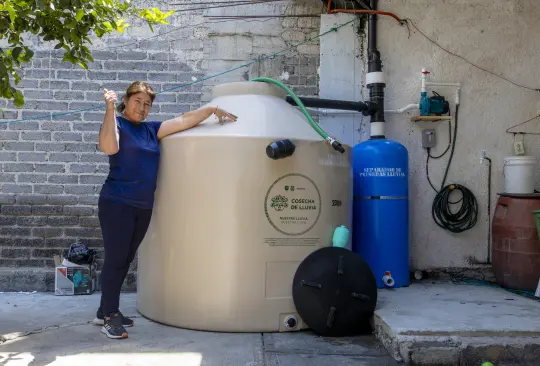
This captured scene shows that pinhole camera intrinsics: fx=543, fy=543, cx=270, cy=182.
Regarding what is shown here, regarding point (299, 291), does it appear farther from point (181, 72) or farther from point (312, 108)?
point (181, 72)

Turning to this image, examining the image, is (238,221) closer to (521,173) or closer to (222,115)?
(222,115)

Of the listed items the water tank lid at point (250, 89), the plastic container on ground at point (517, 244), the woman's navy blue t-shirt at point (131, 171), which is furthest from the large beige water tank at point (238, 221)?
the plastic container on ground at point (517, 244)

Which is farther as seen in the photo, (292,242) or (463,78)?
(463,78)

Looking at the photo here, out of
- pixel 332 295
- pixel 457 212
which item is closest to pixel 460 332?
pixel 332 295

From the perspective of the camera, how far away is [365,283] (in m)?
3.03

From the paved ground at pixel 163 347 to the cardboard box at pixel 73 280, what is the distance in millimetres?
790

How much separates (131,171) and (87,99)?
66.2 inches

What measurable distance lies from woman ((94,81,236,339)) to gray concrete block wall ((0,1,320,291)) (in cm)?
135

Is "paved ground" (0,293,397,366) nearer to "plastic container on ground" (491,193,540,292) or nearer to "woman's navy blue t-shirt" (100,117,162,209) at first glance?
"woman's navy blue t-shirt" (100,117,162,209)

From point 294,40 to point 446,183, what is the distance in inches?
66.1

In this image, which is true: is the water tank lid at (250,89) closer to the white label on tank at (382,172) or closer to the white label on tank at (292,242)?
the white label on tank at (382,172)

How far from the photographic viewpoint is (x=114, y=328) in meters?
→ 2.86

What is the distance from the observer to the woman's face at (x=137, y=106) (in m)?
3.04

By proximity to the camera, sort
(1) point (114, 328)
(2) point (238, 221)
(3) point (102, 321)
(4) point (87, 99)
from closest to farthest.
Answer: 1. (1) point (114, 328)
2. (2) point (238, 221)
3. (3) point (102, 321)
4. (4) point (87, 99)
